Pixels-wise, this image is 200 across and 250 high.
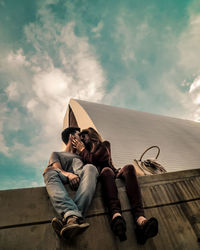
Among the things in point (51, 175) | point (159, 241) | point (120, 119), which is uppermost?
point (120, 119)

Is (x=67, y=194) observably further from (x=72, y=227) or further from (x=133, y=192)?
(x=133, y=192)

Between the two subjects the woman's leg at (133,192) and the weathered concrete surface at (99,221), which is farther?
the woman's leg at (133,192)

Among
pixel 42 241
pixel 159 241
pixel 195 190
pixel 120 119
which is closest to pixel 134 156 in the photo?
pixel 120 119

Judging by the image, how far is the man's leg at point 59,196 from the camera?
959 mm

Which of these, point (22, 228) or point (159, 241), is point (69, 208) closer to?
point (22, 228)

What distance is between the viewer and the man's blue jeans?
38.4 inches

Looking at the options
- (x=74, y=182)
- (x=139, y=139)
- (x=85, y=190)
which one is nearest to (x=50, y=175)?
(x=74, y=182)

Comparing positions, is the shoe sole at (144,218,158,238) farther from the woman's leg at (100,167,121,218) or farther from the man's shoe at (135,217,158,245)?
the woman's leg at (100,167,121,218)

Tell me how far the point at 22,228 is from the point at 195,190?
166 cm

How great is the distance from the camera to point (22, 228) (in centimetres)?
101

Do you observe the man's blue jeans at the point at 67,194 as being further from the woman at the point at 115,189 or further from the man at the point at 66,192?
the woman at the point at 115,189

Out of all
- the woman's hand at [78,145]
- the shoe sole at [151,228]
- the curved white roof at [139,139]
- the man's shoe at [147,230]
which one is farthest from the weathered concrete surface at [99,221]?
the curved white roof at [139,139]

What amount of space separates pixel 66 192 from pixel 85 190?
0.48ft

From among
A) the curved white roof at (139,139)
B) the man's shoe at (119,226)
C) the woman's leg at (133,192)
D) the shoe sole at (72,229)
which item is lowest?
the man's shoe at (119,226)
